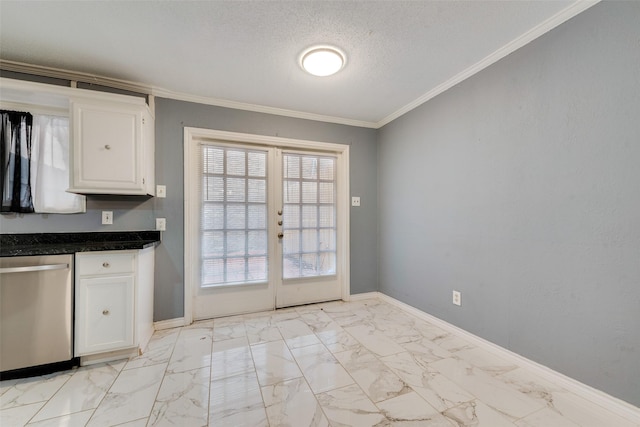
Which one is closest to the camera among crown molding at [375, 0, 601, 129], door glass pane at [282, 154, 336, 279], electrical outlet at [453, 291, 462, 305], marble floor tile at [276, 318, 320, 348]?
crown molding at [375, 0, 601, 129]

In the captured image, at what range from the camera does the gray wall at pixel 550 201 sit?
4.54 feet

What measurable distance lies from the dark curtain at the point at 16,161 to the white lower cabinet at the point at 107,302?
80 cm

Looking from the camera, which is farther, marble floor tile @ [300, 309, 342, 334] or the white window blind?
marble floor tile @ [300, 309, 342, 334]

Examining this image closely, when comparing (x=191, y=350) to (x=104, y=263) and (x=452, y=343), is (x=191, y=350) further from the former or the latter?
(x=452, y=343)

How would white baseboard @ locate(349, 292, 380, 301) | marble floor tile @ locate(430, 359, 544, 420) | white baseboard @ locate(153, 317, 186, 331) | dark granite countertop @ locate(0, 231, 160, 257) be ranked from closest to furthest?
marble floor tile @ locate(430, 359, 544, 420) < dark granite countertop @ locate(0, 231, 160, 257) < white baseboard @ locate(153, 317, 186, 331) < white baseboard @ locate(349, 292, 380, 301)

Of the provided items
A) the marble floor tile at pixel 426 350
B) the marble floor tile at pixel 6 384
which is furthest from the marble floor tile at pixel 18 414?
the marble floor tile at pixel 426 350

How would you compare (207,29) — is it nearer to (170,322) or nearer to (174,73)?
(174,73)

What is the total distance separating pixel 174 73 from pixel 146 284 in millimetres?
1859

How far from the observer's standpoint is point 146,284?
7.37 ft

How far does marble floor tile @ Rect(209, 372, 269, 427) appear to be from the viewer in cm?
134

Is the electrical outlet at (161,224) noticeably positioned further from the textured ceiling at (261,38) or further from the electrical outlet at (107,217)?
the textured ceiling at (261,38)

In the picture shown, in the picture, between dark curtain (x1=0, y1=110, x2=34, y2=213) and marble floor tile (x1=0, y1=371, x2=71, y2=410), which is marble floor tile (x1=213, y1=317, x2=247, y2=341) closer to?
marble floor tile (x1=0, y1=371, x2=71, y2=410)

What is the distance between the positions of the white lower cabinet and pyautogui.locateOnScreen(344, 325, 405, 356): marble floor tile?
178 centimetres

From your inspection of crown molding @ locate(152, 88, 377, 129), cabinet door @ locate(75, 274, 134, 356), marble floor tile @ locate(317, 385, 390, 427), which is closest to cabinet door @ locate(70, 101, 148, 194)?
crown molding @ locate(152, 88, 377, 129)
